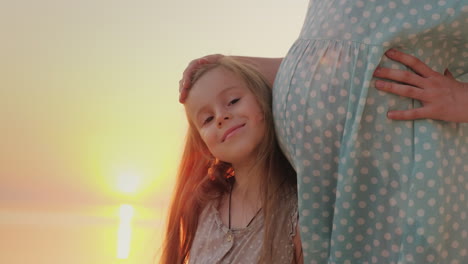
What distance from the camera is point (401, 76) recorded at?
3.78ft

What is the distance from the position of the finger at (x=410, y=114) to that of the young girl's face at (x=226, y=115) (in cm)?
42

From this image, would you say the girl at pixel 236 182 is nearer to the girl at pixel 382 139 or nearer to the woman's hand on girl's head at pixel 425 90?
the girl at pixel 382 139

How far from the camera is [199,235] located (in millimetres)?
1691

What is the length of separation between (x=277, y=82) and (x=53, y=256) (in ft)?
11.2

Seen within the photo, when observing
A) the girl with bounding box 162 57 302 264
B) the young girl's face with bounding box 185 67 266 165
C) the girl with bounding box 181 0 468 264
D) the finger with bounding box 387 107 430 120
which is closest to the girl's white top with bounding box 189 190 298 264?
the girl with bounding box 162 57 302 264

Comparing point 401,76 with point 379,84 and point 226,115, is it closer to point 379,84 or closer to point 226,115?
point 379,84

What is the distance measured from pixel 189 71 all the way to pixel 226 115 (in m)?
0.19

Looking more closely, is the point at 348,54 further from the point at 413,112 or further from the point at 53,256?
the point at 53,256

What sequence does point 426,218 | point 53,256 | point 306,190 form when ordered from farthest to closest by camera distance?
point 53,256 → point 306,190 → point 426,218

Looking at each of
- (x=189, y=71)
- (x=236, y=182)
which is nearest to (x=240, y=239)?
(x=236, y=182)

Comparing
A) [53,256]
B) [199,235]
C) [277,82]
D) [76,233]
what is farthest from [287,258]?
[76,233]

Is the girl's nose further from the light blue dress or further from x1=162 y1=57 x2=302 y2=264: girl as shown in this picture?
the light blue dress

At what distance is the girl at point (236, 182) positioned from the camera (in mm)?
1503

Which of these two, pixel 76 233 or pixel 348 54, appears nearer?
pixel 348 54
